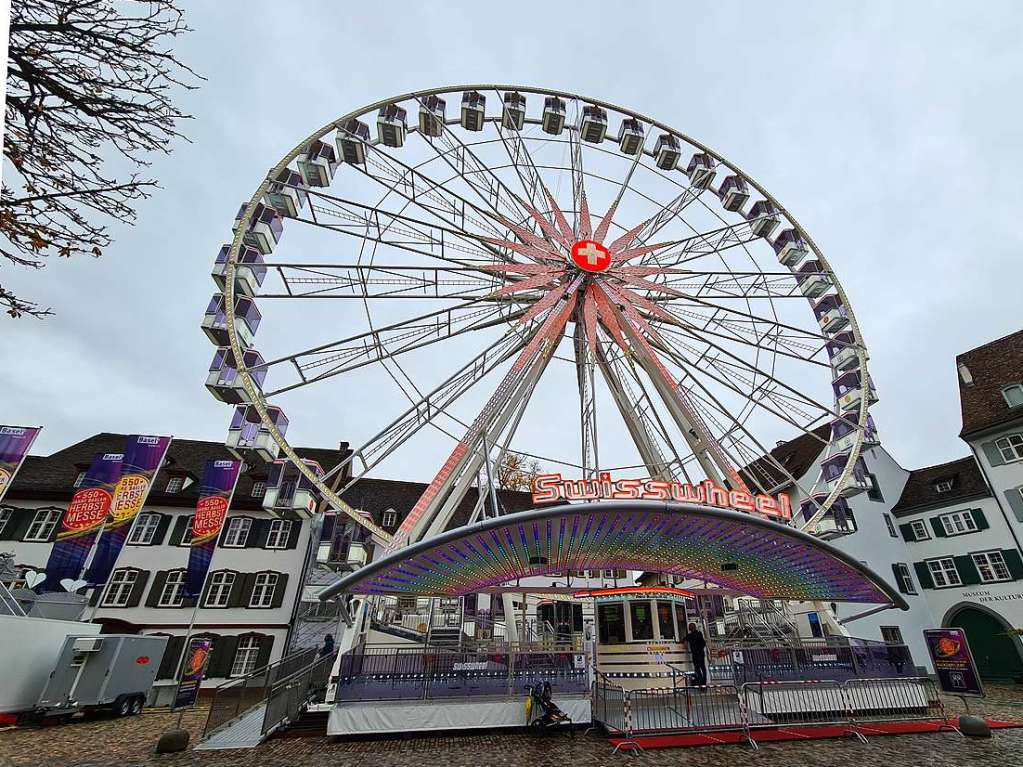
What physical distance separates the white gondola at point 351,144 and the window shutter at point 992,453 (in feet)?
106

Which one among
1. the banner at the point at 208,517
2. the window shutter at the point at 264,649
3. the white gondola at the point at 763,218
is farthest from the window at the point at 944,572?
the banner at the point at 208,517

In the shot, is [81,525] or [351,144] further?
[81,525]

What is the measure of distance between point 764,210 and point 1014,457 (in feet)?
57.2

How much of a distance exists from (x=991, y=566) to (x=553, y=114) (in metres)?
29.9

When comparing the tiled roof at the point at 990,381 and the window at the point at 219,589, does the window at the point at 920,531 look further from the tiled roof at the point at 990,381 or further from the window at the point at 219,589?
the window at the point at 219,589

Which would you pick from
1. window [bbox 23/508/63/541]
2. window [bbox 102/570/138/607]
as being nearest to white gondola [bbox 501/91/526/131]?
window [bbox 102/570/138/607]

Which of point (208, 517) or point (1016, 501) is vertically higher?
A: point (1016, 501)

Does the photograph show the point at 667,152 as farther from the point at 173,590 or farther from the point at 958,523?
the point at 173,590

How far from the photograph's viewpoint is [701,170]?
923 inches

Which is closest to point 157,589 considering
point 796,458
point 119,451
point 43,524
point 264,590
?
point 264,590

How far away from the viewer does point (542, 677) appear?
44.2 feet

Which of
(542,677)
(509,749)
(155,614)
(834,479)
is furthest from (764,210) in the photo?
(155,614)

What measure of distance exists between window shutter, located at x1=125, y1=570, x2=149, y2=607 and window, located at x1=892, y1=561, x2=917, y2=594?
1502 inches

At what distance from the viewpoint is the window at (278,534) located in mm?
27719
